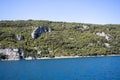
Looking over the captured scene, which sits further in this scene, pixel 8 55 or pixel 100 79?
pixel 8 55

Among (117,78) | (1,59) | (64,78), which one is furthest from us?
(1,59)

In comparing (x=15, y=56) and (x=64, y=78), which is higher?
(x=64, y=78)

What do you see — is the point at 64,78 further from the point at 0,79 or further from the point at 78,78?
the point at 0,79

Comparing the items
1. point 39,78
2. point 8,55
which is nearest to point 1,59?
point 8,55

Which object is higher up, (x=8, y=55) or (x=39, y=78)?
(x=39, y=78)

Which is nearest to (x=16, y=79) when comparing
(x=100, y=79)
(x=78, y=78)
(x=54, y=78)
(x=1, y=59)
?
(x=54, y=78)

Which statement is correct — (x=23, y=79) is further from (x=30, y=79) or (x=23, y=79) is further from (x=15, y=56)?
(x=15, y=56)

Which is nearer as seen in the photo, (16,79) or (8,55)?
(16,79)

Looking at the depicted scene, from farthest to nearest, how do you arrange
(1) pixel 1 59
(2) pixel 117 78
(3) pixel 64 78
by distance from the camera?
(1) pixel 1 59 → (3) pixel 64 78 → (2) pixel 117 78
